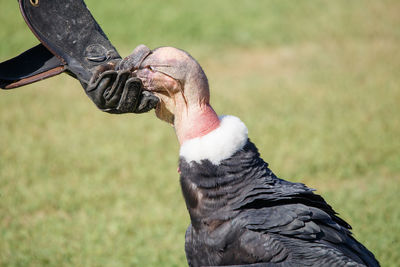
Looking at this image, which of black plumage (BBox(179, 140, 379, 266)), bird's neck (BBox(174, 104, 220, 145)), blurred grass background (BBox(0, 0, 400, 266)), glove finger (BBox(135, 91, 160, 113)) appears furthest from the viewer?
blurred grass background (BBox(0, 0, 400, 266))

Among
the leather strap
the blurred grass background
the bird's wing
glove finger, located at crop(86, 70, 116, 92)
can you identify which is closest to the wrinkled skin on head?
glove finger, located at crop(86, 70, 116, 92)

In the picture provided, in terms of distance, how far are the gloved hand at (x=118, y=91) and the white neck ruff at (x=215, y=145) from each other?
34cm

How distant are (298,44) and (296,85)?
2514mm

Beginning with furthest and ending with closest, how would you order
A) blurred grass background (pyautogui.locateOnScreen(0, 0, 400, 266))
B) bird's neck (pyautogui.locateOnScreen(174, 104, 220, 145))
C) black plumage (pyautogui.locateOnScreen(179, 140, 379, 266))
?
blurred grass background (pyautogui.locateOnScreen(0, 0, 400, 266))
bird's neck (pyautogui.locateOnScreen(174, 104, 220, 145))
black plumage (pyautogui.locateOnScreen(179, 140, 379, 266))

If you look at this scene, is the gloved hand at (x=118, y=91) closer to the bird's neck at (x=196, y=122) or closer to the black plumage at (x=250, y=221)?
the bird's neck at (x=196, y=122)

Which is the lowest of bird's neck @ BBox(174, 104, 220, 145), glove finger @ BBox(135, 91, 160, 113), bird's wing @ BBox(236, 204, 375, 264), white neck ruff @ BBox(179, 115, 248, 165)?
bird's wing @ BBox(236, 204, 375, 264)

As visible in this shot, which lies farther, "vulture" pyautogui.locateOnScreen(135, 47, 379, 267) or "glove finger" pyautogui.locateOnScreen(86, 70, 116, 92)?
"glove finger" pyautogui.locateOnScreen(86, 70, 116, 92)

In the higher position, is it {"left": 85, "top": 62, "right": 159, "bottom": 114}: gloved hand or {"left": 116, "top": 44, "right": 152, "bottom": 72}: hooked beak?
{"left": 116, "top": 44, "right": 152, "bottom": 72}: hooked beak

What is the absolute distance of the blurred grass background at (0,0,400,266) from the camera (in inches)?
196

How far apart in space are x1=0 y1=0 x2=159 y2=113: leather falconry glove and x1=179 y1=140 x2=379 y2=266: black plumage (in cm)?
46

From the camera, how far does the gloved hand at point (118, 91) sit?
105 inches

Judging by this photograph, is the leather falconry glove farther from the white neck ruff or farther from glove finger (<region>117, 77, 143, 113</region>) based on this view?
the white neck ruff

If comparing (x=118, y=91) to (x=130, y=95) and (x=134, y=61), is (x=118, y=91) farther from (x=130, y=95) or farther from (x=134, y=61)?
(x=134, y=61)

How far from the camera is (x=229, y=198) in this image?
2617mm
